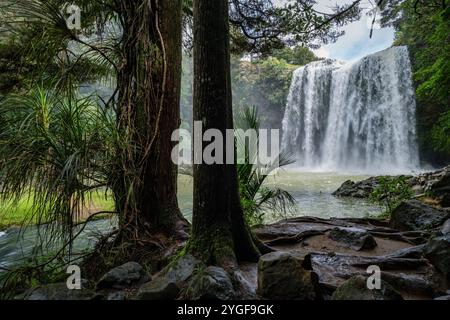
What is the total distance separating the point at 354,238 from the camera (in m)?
3.21

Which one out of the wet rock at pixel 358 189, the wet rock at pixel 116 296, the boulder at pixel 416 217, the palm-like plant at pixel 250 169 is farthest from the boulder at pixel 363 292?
the wet rock at pixel 358 189

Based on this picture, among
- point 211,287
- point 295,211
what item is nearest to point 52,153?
point 211,287

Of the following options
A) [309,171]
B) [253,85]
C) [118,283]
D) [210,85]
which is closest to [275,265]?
[118,283]

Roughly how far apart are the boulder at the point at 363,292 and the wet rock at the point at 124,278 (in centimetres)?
136

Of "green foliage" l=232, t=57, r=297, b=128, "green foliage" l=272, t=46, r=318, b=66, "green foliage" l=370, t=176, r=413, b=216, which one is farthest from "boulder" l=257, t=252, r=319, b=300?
"green foliage" l=272, t=46, r=318, b=66

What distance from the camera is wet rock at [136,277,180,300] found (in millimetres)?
1858

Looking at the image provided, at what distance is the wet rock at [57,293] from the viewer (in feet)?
5.85

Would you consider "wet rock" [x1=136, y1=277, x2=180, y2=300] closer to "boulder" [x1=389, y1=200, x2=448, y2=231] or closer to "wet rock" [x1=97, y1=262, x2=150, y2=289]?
"wet rock" [x1=97, y1=262, x2=150, y2=289]

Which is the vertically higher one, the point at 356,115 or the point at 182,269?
the point at 356,115

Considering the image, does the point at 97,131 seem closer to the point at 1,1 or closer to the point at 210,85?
the point at 210,85

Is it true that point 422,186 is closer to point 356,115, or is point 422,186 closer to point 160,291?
point 160,291

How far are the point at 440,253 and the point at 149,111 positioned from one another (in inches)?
108

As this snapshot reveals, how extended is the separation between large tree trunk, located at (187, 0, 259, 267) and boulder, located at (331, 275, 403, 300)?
82 centimetres
